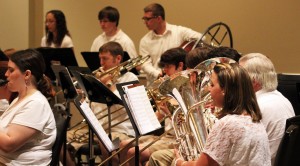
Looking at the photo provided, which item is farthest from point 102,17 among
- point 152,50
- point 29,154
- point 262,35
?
point 29,154

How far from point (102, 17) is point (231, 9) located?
155 centimetres

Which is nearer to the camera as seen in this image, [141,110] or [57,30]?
[141,110]

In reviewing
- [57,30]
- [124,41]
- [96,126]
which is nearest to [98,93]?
[96,126]

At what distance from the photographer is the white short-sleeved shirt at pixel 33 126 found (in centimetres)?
310

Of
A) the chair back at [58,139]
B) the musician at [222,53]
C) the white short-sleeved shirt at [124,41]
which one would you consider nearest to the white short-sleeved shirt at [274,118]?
the musician at [222,53]

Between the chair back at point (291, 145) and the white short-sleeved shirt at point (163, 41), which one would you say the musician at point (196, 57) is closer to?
the chair back at point (291, 145)

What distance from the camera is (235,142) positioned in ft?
7.83

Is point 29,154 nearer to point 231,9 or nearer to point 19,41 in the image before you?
point 231,9

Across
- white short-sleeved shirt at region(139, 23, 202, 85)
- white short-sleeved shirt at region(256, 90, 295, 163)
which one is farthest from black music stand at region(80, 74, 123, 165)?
white short-sleeved shirt at region(139, 23, 202, 85)

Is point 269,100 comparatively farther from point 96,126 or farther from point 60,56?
point 60,56

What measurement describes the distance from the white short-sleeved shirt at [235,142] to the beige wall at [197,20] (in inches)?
144

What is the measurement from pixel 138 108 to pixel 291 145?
3.22 feet

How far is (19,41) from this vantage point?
309 inches

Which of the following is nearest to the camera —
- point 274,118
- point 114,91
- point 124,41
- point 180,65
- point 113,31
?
point 274,118
